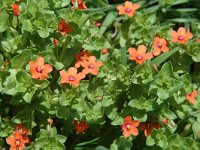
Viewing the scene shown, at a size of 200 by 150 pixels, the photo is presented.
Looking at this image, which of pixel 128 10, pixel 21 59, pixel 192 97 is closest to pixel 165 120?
pixel 192 97

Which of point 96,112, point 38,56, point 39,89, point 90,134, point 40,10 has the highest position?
point 40,10

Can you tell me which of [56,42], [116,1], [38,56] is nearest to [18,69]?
[38,56]

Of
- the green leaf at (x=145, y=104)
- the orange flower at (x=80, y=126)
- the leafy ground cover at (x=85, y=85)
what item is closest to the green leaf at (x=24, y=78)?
the leafy ground cover at (x=85, y=85)

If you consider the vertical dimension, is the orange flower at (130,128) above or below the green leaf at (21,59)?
below

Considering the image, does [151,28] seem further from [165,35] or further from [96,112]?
[96,112]

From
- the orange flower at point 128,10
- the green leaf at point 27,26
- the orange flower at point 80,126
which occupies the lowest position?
the orange flower at point 80,126

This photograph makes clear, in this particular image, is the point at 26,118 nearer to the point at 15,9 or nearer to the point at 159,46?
the point at 15,9

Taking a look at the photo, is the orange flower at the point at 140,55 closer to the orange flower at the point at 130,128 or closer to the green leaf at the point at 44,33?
the orange flower at the point at 130,128
